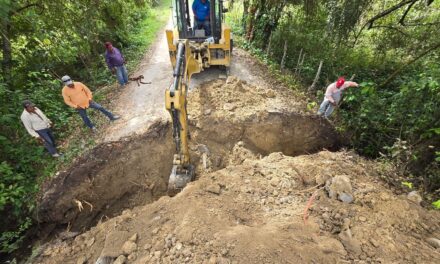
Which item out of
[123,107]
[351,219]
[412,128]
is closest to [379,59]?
[412,128]

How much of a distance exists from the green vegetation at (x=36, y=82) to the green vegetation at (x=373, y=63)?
20.4 ft

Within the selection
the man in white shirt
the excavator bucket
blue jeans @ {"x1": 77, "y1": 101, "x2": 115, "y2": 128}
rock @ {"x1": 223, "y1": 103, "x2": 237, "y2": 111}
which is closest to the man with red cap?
rock @ {"x1": 223, "y1": 103, "x2": 237, "y2": 111}

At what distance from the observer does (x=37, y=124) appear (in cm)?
573

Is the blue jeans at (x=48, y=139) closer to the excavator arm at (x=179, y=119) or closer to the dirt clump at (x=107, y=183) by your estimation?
the dirt clump at (x=107, y=183)

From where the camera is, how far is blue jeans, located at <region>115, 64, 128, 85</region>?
864cm

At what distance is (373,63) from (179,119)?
29.5 feet

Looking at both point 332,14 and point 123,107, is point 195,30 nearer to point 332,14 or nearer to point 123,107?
point 123,107

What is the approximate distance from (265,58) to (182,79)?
6.73m

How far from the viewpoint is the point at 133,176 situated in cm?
623

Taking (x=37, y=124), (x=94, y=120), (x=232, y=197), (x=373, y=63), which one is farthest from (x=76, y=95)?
(x=373, y=63)

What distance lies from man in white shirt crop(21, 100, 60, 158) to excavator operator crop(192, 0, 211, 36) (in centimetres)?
495

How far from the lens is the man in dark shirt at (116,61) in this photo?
25.6ft

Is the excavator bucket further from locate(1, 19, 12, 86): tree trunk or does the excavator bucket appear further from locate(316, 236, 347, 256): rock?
locate(1, 19, 12, 86): tree trunk

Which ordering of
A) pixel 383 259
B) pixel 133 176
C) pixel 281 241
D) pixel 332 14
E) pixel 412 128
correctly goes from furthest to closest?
pixel 332 14 → pixel 133 176 → pixel 412 128 → pixel 281 241 → pixel 383 259
